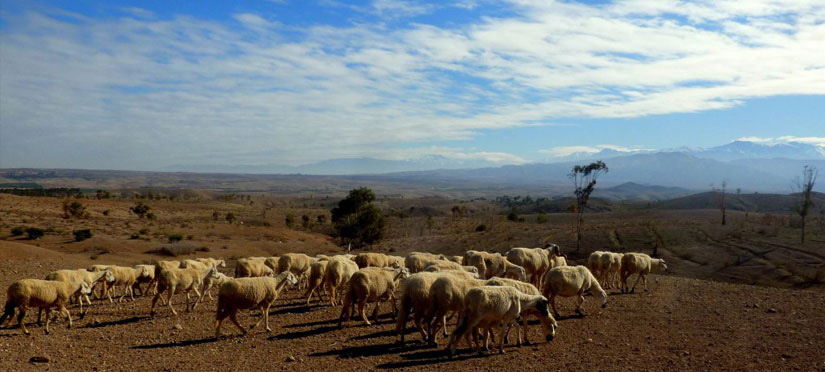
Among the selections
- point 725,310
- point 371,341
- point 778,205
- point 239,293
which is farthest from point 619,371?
point 778,205

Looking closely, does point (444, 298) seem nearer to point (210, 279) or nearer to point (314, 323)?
point (314, 323)

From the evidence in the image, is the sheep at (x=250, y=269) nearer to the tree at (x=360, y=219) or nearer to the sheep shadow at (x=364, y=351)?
the sheep shadow at (x=364, y=351)

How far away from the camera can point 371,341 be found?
11672 millimetres

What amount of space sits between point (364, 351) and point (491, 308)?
120 inches

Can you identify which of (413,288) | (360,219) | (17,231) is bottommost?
(17,231)

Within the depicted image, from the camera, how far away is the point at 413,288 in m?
11.6

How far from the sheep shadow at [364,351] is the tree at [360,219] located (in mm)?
30812

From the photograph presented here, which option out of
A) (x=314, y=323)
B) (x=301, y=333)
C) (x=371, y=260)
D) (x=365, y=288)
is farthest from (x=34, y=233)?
(x=365, y=288)

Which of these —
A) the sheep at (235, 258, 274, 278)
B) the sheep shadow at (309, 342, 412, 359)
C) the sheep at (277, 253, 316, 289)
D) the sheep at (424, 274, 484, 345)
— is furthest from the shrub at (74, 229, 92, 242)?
the sheep at (424, 274, 484, 345)

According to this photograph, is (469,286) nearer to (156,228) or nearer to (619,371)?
(619,371)

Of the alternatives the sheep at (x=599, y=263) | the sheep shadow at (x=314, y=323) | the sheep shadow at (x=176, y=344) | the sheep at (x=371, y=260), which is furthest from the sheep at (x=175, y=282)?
the sheep at (x=599, y=263)

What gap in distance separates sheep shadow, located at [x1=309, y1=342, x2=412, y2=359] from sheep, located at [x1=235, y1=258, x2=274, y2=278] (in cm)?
776

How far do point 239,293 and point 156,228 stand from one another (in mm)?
38554

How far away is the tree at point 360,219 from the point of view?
138 ft
